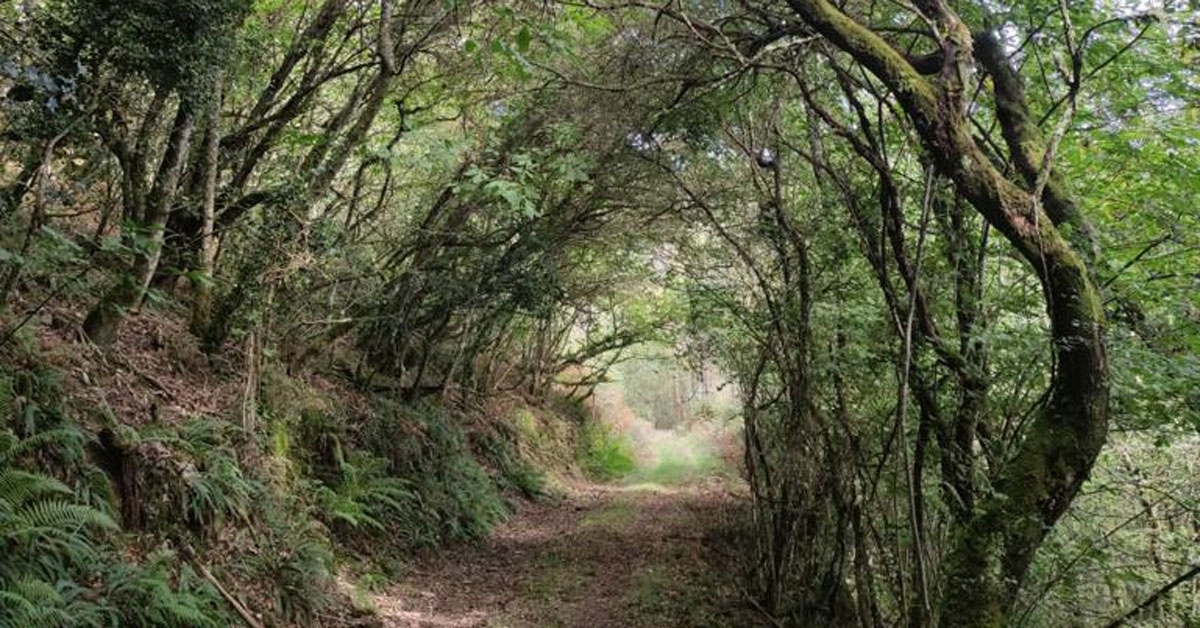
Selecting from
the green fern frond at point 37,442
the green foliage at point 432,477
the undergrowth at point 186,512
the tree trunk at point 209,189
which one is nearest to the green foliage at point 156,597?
the undergrowth at point 186,512

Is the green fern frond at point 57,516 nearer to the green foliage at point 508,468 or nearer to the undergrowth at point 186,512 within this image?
the undergrowth at point 186,512

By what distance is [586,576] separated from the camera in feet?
30.5

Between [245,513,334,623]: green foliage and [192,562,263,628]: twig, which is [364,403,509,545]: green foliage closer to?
[245,513,334,623]: green foliage

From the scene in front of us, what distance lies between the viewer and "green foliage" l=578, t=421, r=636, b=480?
21.1 m

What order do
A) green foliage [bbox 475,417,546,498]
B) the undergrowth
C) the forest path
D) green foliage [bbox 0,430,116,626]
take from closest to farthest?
green foliage [bbox 0,430,116,626] → the undergrowth → the forest path → green foliage [bbox 475,417,546,498]

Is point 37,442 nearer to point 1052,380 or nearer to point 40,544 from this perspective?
point 40,544

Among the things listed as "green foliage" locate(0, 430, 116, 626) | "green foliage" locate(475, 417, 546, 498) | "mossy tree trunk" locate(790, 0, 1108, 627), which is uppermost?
"mossy tree trunk" locate(790, 0, 1108, 627)

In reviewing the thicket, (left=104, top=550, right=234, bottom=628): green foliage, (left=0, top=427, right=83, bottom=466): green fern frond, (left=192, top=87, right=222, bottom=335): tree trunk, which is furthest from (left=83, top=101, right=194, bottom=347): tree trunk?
(left=104, top=550, right=234, bottom=628): green foliage

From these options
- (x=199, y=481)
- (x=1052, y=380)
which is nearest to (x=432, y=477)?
(x=199, y=481)

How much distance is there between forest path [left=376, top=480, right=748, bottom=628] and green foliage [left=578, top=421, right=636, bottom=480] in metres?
7.45

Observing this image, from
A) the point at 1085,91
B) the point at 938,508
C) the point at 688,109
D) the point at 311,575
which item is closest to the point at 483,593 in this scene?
the point at 311,575

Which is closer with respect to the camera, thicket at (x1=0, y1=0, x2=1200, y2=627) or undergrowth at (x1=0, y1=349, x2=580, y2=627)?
undergrowth at (x1=0, y1=349, x2=580, y2=627)

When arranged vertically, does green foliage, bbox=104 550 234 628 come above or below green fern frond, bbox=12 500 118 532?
below

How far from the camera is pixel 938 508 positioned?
555 centimetres
